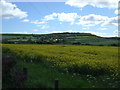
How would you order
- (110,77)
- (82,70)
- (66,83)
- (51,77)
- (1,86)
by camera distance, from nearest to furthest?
(1,86), (66,83), (51,77), (110,77), (82,70)

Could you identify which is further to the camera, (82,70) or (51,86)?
(82,70)

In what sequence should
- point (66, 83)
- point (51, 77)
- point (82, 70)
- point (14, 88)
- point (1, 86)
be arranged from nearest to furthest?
point (14, 88)
point (1, 86)
point (66, 83)
point (51, 77)
point (82, 70)

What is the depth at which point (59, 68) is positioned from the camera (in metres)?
15.9

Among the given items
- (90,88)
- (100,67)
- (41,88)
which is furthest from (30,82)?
(100,67)

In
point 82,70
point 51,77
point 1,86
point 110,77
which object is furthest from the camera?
point 82,70

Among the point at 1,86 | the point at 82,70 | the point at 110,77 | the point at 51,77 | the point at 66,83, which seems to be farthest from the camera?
the point at 82,70

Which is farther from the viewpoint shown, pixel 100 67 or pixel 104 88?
pixel 100 67

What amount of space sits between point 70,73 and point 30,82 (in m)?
4.65

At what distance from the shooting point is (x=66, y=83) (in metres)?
11.7

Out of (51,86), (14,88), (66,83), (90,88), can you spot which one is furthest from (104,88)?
(14,88)

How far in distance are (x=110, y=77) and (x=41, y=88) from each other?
5.63 metres

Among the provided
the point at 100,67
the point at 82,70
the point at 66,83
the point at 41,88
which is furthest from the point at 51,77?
the point at 100,67

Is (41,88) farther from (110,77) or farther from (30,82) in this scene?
(110,77)

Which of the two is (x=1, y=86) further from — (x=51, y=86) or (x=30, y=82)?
(x=51, y=86)
